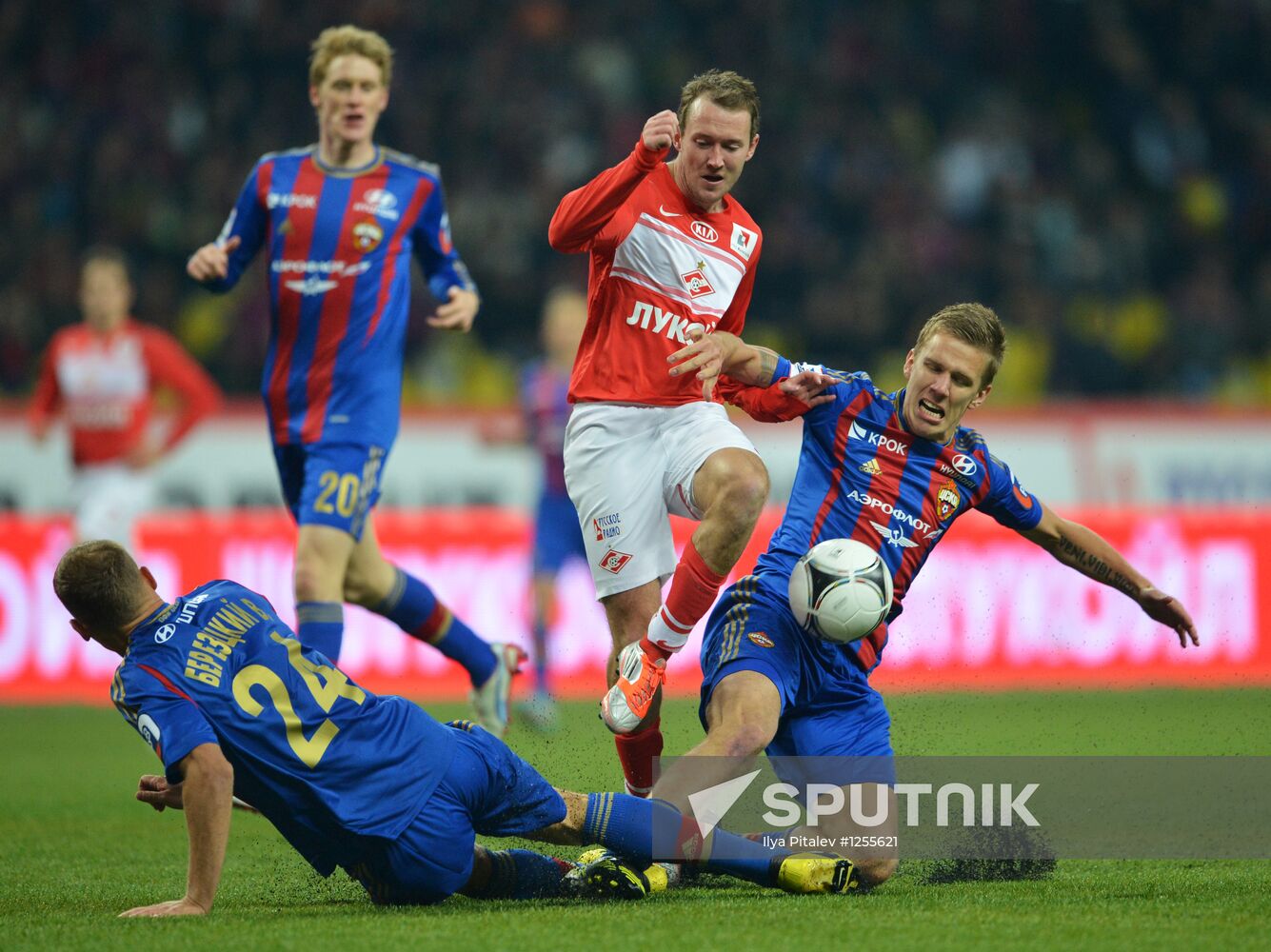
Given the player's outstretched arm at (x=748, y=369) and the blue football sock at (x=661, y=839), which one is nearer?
the blue football sock at (x=661, y=839)

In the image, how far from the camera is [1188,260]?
14.3 meters

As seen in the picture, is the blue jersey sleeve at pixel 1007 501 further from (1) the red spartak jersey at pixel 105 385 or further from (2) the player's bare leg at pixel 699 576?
(1) the red spartak jersey at pixel 105 385

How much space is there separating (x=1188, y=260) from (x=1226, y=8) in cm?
279

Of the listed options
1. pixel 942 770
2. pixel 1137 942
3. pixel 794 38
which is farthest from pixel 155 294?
pixel 1137 942

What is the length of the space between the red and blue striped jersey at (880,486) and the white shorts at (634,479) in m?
0.25

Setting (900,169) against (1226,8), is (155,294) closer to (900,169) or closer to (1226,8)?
(900,169)

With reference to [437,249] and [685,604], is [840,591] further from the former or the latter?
[437,249]

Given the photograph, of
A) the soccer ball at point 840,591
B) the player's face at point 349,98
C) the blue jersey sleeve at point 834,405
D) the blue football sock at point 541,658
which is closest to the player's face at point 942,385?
the blue jersey sleeve at point 834,405

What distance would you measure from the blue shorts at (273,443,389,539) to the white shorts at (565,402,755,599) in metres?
1.16

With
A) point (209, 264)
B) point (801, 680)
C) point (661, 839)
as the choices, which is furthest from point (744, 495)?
point (209, 264)

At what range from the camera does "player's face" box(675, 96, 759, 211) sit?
5079mm

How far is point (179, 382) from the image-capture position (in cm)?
991

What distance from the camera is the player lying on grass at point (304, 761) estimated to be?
395cm

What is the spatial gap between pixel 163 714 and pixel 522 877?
1.12m
